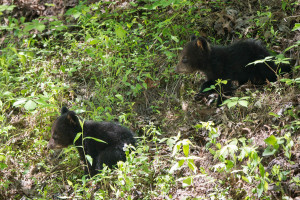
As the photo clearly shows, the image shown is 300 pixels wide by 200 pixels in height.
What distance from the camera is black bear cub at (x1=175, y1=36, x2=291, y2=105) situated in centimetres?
643

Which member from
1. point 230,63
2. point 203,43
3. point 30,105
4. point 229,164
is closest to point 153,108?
point 203,43

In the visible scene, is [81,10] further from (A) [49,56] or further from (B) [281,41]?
(B) [281,41]

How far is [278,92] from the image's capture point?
573 centimetres

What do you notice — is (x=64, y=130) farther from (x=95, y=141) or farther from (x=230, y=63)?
(x=230, y=63)

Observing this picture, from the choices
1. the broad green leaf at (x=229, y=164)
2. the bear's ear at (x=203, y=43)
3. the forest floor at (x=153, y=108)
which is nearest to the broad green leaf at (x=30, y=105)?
the forest floor at (x=153, y=108)

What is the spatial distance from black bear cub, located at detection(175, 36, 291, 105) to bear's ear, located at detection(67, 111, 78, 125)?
2.11 metres

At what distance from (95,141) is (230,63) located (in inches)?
104

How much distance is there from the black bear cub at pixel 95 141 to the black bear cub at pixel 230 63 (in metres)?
1.77

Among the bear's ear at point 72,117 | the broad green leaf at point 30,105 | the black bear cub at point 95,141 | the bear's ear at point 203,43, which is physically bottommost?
the black bear cub at point 95,141

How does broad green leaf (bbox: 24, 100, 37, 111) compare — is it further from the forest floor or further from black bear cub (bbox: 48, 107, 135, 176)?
black bear cub (bbox: 48, 107, 135, 176)

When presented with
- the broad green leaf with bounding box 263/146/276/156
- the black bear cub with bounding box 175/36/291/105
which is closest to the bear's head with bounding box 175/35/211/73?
the black bear cub with bounding box 175/36/291/105

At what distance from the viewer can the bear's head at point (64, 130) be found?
19.8 ft

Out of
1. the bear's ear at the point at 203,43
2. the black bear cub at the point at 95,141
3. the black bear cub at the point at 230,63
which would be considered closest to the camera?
the black bear cub at the point at 95,141

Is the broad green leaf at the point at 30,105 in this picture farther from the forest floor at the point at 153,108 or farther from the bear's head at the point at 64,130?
the bear's head at the point at 64,130
